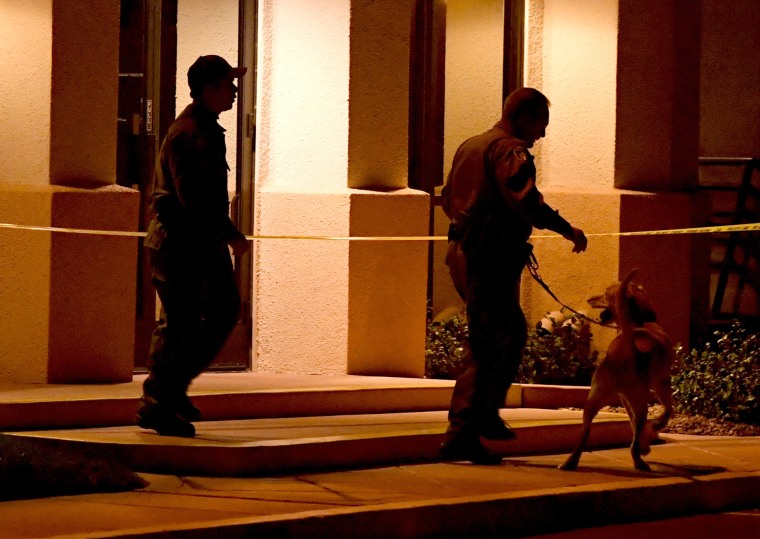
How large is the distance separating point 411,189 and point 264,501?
470cm

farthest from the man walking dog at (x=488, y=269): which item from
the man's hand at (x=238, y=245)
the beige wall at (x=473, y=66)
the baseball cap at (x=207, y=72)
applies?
the beige wall at (x=473, y=66)

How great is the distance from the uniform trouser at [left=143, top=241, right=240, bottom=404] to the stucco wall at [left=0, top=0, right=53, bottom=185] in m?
2.09

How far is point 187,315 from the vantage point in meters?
8.27

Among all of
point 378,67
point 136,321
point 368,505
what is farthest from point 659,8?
point 368,505

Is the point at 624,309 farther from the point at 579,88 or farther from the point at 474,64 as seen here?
the point at 474,64

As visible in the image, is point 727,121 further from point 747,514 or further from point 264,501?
point 264,501

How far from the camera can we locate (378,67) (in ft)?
36.8

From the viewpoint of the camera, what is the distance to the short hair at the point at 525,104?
823cm

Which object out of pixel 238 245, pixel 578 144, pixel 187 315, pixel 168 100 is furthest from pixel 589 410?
pixel 168 100

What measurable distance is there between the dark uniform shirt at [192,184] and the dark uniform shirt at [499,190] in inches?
50.5

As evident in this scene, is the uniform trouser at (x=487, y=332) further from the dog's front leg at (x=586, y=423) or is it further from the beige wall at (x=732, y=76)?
the beige wall at (x=732, y=76)

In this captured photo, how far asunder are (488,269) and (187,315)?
5.59ft

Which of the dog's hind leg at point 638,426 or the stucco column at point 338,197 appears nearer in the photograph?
the dog's hind leg at point 638,426

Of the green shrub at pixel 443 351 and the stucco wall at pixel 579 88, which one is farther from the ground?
the stucco wall at pixel 579 88
